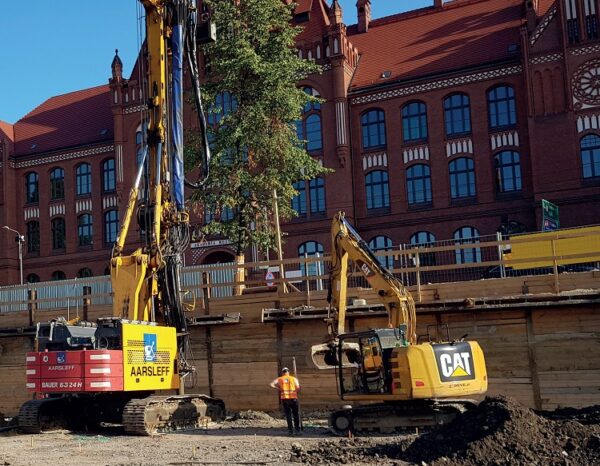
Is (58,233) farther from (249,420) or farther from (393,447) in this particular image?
(393,447)

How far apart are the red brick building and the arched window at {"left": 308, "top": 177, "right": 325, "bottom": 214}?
65mm

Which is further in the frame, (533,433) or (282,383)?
(282,383)

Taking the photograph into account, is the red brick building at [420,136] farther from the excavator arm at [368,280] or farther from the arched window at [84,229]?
the excavator arm at [368,280]

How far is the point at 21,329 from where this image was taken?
26.3 m

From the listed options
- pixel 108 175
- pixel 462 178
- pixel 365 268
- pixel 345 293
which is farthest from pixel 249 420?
pixel 108 175

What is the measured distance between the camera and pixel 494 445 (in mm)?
12852

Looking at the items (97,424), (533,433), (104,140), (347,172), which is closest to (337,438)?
(533,433)

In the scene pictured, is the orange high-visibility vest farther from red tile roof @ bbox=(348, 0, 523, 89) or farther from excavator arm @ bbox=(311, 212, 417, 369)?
red tile roof @ bbox=(348, 0, 523, 89)

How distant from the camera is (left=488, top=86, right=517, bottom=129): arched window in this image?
142 feet

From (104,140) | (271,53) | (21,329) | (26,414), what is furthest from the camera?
(104,140)

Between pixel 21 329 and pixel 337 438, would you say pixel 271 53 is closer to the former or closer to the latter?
pixel 21 329

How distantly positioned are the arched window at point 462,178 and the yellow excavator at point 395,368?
2589 cm

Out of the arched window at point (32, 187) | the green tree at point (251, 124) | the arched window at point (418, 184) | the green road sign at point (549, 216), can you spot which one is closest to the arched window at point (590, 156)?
the green road sign at point (549, 216)

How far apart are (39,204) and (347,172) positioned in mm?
21911
